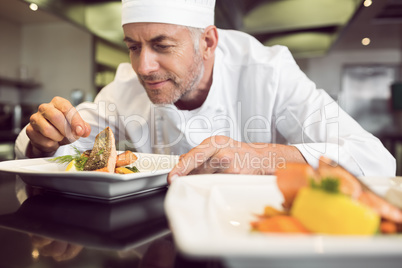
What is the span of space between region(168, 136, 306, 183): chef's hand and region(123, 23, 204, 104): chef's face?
52 cm

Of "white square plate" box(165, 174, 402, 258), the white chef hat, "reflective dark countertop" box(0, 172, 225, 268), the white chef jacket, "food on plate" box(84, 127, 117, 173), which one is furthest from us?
the white chef jacket

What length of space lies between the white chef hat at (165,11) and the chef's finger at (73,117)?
0.43 meters

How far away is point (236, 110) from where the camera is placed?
4.79 feet

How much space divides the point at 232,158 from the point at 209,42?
0.76 m

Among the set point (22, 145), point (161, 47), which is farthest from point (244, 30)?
point (22, 145)

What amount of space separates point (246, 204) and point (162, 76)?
2.88ft

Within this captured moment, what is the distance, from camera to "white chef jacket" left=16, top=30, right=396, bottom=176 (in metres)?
1.25

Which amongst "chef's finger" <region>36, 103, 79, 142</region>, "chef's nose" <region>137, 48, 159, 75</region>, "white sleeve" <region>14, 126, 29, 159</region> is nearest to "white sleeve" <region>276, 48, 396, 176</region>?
"chef's nose" <region>137, 48, 159, 75</region>

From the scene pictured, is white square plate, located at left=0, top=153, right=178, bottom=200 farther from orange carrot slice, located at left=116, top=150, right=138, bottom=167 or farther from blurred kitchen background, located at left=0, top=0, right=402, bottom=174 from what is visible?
blurred kitchen background, located at left=0, top=0, right=402, bottom=174

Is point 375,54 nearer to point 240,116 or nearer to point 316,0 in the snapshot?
point 316,0

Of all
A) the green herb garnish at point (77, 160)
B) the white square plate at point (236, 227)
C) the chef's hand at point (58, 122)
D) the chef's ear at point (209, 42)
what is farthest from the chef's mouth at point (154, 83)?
the white square plate at point (236, 227)

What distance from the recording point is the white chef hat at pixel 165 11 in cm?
113

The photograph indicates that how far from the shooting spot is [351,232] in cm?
27

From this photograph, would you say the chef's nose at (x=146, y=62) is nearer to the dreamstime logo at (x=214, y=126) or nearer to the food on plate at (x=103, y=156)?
the dreamstime logo at (x=214, y=126)
